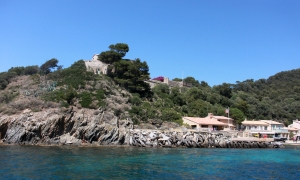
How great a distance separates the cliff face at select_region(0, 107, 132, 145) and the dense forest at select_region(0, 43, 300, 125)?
13.0 feet

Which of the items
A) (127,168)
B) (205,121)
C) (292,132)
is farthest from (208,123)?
(127,168)

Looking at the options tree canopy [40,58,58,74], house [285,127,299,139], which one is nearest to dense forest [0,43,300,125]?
tree canopy [40,58,58,74]

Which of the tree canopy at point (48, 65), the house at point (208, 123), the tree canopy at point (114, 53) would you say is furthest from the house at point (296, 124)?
the tree canopy at point (48, 65)

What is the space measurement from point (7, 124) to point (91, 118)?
12.3m

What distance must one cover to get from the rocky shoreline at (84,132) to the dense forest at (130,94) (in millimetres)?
3843

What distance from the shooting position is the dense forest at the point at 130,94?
5175cm

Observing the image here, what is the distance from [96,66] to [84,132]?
27.2m

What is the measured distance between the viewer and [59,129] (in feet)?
140

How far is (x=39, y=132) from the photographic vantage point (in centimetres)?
4147

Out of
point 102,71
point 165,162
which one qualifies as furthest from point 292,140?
point 165,162

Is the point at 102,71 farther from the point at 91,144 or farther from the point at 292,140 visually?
the point at 292,140

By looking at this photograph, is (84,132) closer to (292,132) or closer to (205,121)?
(205,121)

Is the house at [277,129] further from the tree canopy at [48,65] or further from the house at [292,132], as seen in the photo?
the tree canopy at [48,65]

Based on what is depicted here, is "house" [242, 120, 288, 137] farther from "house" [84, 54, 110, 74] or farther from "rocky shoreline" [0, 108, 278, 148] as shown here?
"house" [84, 54, 110, 74]
